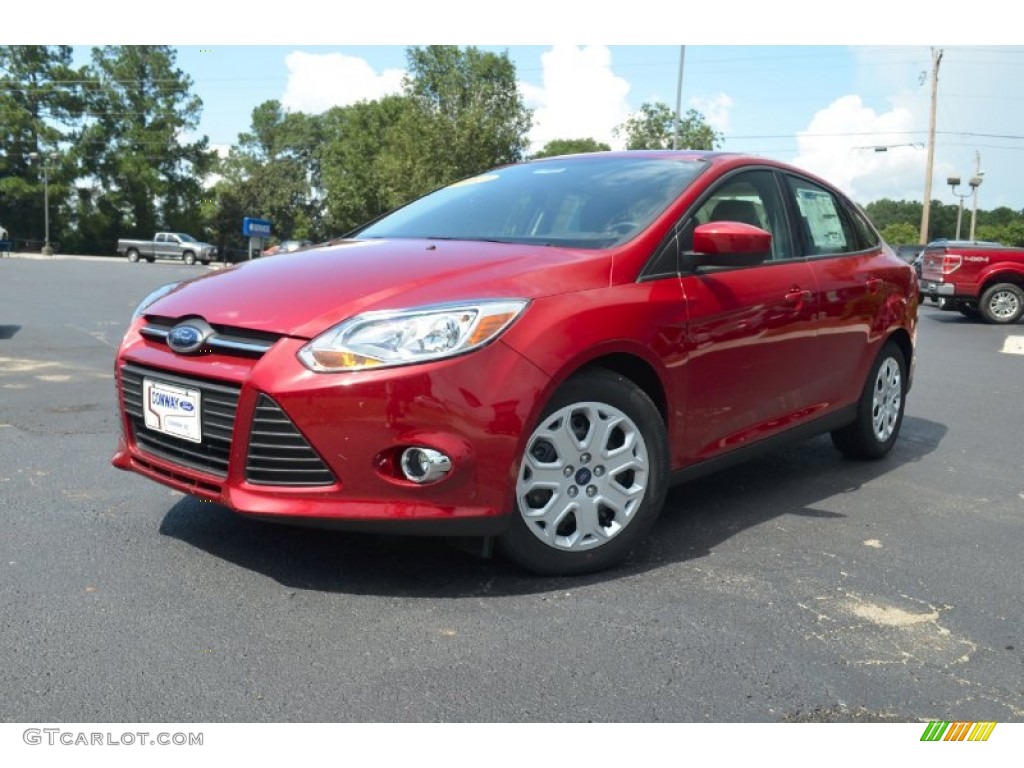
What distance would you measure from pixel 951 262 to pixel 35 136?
60.7 metres

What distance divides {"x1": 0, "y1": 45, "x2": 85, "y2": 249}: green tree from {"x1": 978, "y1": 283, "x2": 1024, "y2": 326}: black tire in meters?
58.1

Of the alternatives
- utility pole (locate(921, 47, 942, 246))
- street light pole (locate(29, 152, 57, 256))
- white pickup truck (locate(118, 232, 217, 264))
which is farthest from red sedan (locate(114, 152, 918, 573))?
street light pole (locate(29, 152, 57, 256))

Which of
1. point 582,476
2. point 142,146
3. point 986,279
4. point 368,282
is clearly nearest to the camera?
point 368,282

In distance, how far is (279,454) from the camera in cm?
303

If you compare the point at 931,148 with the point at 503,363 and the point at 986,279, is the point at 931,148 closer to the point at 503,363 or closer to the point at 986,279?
the point at 986,279

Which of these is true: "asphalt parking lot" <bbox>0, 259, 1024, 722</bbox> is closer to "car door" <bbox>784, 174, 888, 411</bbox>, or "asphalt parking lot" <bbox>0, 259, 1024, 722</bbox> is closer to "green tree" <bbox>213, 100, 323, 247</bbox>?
"car door" <bbox>784, 174, 888, 411</bbox>

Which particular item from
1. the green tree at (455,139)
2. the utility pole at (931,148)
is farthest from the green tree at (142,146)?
the utility pole at (931,148)

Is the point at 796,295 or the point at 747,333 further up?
the point at 796,295

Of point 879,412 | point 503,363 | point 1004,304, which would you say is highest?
point 503,363

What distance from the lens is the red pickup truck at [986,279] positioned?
1667cm

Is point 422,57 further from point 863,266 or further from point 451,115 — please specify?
point 863,266

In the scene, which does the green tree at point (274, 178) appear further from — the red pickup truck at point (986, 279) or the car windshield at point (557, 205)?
the car windshield at point (557, 205)

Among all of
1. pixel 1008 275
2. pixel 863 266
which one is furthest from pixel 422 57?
pixel 863 266
